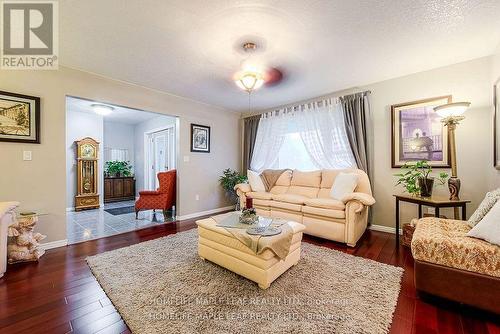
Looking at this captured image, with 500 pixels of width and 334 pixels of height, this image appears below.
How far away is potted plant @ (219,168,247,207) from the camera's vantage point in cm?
485

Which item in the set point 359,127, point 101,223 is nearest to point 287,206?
point 359,127

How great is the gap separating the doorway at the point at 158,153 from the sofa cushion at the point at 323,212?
154 inches

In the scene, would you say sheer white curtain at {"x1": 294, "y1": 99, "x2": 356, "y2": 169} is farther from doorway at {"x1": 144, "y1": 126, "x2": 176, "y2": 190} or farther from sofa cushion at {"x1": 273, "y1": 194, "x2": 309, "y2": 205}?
doorway at {"x1": 144, "y1": 126, "x2": 176, "y2": 190}

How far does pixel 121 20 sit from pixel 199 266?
2527 mm

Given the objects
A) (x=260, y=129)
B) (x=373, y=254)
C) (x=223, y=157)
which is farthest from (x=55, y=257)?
(x=260, y=129)

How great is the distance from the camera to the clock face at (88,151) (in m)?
5.18

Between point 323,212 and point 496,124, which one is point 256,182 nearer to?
point 323,212

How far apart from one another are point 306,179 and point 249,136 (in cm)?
195

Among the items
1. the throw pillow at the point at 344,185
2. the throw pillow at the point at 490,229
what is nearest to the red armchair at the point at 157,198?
the throw pillow at the point at 344,185

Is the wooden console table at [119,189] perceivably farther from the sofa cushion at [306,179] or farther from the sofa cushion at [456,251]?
the sofa cushion at [456,251]

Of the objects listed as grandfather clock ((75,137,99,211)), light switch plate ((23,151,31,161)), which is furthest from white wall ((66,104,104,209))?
light switch plate ((23,151,31,161))

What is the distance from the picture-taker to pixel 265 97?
163 inches

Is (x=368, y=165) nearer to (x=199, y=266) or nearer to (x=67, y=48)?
(x=199, y=266)

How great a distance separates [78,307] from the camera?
A: 1593 millimetres
